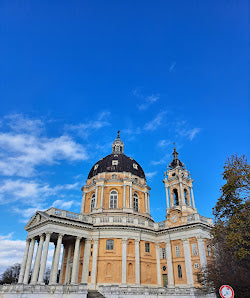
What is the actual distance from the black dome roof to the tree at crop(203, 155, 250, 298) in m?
24.7

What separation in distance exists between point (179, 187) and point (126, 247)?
39.2 ft

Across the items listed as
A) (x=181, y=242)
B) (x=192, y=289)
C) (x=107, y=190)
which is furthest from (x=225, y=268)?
(x=107, y=190)

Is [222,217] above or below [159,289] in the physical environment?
above

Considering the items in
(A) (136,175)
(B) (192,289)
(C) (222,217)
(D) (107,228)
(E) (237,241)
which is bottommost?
(B) (192,289)

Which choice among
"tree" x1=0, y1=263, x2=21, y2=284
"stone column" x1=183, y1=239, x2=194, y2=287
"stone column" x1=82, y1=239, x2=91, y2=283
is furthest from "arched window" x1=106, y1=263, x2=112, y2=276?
"tree" x1=0, y1=263, x2=21, y2=284

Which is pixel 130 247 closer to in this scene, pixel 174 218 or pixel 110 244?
pixel 110 244

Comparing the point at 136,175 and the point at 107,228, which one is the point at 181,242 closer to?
the point at 107,228

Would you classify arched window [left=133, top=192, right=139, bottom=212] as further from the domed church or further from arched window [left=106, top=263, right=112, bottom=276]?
A: arched window [left=106, top=263, right=112, bottom=276]

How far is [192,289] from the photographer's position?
81.5ft

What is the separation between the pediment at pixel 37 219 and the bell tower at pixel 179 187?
56.7 feet

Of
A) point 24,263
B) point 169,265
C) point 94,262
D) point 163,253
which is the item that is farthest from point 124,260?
point 24,263

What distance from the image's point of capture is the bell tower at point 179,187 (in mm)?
35438

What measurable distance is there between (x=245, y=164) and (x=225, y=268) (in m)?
8.51

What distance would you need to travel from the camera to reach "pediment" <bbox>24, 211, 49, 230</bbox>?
96.2 ft
